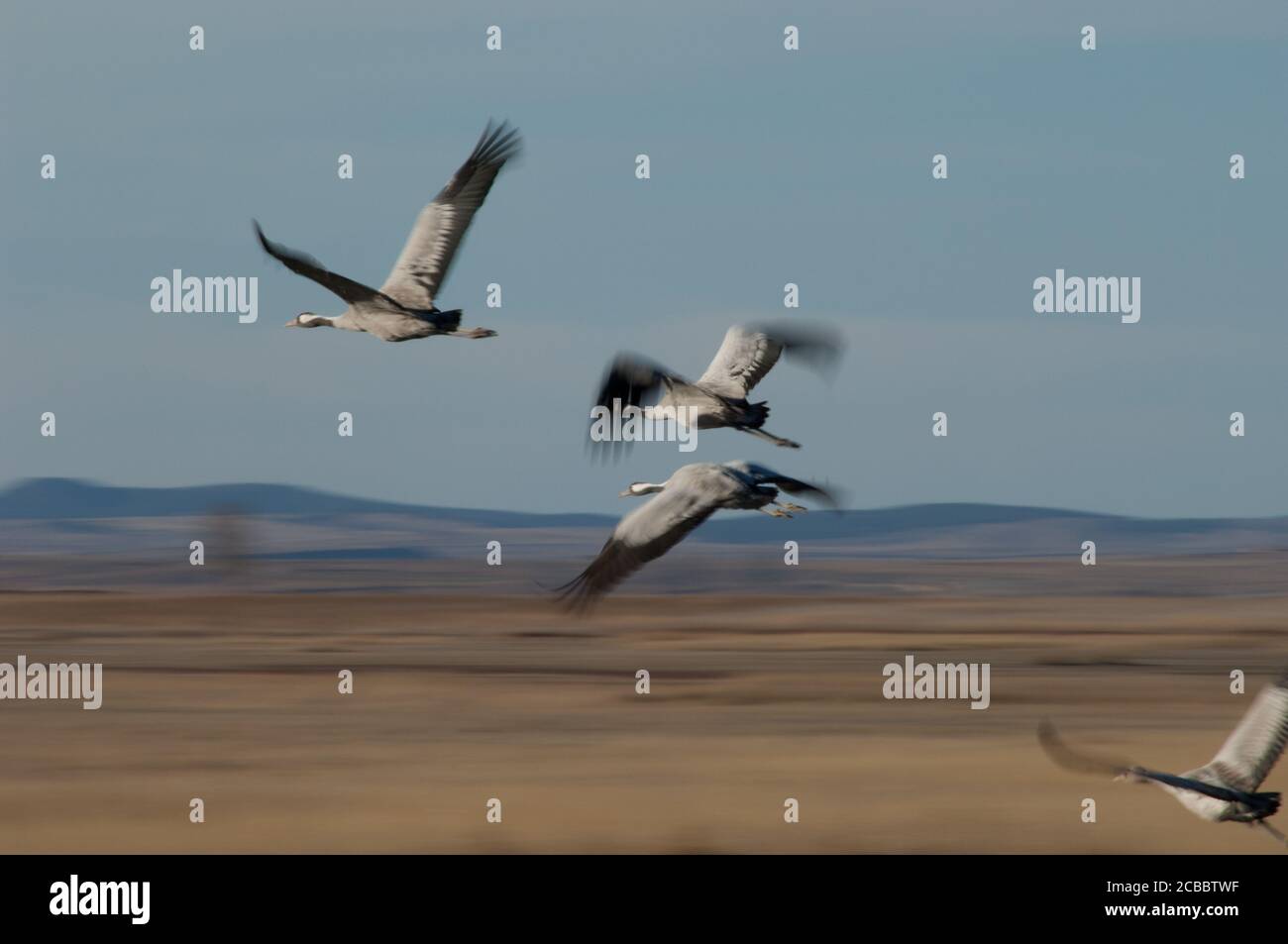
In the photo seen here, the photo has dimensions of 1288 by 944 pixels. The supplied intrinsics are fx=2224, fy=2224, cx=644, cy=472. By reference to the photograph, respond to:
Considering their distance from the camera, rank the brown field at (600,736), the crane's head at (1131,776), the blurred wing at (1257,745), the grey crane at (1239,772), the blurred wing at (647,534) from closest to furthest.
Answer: the crane's head at (1131,776) < the grey crane at (1239,772) < the blurred wing at (1257,745) < the blurred wing at (647,534) < the brown field at (600,736)

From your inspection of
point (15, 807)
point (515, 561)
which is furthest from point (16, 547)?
point (15, 807)

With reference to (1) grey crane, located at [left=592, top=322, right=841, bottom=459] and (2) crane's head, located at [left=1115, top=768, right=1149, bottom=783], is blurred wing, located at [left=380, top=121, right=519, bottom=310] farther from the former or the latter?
(2) crane's head, located at [left=1115, top=768, right=1149, bottom=783]

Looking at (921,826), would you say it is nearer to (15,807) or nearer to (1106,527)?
(15,807)

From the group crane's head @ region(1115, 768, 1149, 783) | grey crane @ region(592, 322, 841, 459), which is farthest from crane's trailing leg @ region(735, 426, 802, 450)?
crane's head @ region(1115, 768, 1149, 783)

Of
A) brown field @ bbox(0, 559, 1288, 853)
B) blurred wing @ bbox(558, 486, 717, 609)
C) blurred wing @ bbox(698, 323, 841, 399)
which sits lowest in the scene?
brown field @ bbox(0, 559, 1288, 853)

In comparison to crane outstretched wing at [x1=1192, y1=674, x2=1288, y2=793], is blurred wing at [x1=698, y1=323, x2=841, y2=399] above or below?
above

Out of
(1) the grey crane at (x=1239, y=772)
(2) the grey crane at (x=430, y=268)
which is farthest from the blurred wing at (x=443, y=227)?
(1) the grey crane at (x=1239, y=772)

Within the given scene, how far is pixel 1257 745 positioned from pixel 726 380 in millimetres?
4965

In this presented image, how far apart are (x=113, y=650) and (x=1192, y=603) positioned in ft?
102

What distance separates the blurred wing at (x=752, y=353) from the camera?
17.3 m

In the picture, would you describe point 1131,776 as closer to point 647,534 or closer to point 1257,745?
point 1257,745

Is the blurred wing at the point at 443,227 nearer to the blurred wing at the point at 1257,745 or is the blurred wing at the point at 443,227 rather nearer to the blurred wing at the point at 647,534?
the blurred wing at the point at 647,534

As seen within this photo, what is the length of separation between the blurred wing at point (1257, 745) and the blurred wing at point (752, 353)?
4408 millimetres

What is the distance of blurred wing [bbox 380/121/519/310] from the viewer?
59.1 ft
